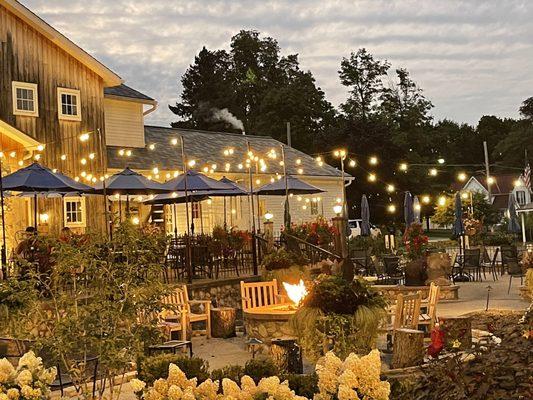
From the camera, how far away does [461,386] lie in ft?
16.1

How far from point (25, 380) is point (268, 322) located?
6320 millimetres

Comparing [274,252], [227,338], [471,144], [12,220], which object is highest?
[471,144]

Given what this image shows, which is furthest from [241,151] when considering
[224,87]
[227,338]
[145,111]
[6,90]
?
[224,87]

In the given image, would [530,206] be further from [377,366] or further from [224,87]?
[377,366]

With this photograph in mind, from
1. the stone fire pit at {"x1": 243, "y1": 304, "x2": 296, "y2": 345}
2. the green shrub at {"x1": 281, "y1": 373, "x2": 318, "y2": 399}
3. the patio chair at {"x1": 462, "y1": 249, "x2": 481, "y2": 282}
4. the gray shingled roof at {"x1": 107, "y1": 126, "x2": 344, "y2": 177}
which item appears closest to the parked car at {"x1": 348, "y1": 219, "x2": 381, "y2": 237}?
the gray shingled roof at {"x1": 107, "y1": 126, "x2": 344, "y2": 177}

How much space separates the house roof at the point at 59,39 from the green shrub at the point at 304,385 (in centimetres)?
1672

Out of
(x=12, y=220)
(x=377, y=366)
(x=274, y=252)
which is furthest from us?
(x=12, y=220)

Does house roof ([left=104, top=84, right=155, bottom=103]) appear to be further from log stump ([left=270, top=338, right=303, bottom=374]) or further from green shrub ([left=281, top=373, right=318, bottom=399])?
green shrub ([left=281, top=373, right=318, bottom=399])

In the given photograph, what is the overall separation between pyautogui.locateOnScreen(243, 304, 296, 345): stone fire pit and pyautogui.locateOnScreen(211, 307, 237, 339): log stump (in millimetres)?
1645

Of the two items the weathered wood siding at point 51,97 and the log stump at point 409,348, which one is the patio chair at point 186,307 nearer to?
the log stump at point 409,348

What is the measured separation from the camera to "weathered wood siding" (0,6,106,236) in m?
20.6

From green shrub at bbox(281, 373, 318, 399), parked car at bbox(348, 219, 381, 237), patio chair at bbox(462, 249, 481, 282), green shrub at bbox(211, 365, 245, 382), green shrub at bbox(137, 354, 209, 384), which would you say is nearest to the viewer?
green shrub at bbox(281, 373, 318, 399)

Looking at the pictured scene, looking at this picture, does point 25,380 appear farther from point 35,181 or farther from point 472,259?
point 472,259

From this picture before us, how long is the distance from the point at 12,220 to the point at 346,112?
39476 millimetres
